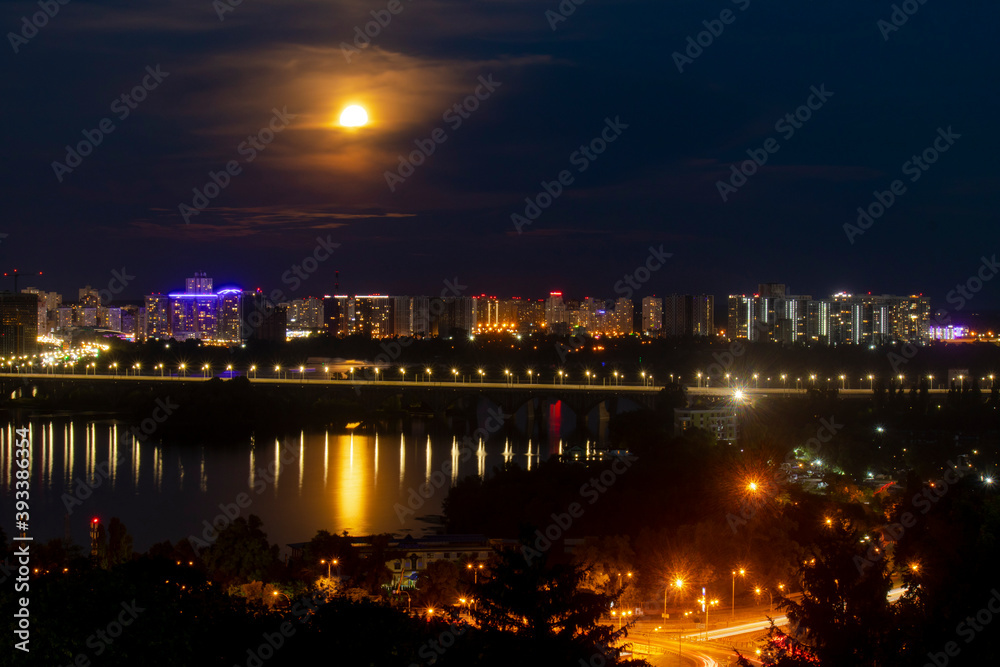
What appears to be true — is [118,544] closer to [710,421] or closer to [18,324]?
[710,421]

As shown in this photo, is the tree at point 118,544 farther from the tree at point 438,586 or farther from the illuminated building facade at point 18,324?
the illuminated building facade at point 18,324

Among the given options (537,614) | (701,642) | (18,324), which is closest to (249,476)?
(701,642)

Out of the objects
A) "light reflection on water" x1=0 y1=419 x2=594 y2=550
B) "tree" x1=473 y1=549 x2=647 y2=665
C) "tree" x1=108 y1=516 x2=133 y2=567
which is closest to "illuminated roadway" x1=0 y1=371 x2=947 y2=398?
"light reflection on water" x1=0 y1=419 x2=594 y2=550

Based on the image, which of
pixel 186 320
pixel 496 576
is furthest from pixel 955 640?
pixel 186 320

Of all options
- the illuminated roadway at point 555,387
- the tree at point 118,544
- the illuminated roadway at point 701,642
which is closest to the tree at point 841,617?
the illuminated roadway at point 701,642

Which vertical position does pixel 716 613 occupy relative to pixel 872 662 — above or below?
below

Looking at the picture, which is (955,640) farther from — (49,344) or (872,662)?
(49,344)
